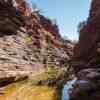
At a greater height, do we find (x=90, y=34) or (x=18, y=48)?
(x=90, y=34)

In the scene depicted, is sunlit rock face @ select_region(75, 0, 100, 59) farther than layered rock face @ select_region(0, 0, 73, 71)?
Yes

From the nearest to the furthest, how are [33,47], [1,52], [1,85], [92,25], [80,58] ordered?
[1,85] → [1,52] → [33,47] → [92,25] → [80,58]

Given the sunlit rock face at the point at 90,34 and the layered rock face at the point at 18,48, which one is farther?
the sunlit rock face at the point at 90,34

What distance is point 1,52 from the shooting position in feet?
60.7

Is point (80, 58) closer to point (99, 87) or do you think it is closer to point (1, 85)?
point (1, 85)

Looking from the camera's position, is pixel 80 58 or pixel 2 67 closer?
pixel 2 67

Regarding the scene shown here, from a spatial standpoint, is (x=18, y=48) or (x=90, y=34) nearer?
(x=18, y=48)

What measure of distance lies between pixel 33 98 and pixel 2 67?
16.8ft

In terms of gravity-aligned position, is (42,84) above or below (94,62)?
below

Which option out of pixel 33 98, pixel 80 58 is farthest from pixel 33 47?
pixel 33 98

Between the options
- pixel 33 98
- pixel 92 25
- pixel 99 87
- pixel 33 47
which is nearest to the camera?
pixel 99 87

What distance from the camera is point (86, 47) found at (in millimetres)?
31453

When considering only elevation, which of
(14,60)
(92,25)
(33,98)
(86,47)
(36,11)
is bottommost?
(33,98)

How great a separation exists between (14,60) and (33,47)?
764 centimetres
